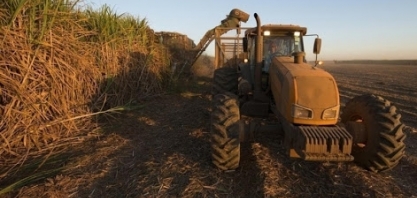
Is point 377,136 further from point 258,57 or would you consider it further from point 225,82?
point 225,82

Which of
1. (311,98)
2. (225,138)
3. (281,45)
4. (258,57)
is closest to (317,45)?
(281,45)

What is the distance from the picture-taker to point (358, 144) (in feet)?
13.5

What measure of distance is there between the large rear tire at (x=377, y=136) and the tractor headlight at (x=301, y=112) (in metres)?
0.77

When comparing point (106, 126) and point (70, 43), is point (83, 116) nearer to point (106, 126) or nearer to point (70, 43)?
point (106, 126)

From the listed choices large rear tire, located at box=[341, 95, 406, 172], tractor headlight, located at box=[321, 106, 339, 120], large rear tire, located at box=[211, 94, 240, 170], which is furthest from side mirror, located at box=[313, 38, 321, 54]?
large rear tire, located at box=[211, 94, 240, 170]

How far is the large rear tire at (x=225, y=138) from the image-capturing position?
392 centimetres

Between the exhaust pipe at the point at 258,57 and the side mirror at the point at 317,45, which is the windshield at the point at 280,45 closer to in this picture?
the side mirror at the point at 317,45

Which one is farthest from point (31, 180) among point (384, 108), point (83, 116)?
point (384, 108)

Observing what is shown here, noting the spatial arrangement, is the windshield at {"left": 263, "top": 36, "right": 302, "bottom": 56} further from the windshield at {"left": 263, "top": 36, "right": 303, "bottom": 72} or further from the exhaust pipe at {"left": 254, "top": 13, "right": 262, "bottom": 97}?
the exhaust pipe at {"left": 254, "top": 13, "right": 262, "bottom": 97}

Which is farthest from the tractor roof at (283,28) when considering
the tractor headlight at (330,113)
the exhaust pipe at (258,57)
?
the tractor headlight at (330,113)

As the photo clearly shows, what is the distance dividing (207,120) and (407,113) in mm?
6082

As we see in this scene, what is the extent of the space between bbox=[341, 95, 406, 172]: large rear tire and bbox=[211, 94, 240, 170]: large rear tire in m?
1.53

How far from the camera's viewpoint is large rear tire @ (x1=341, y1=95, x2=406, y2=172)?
371cm

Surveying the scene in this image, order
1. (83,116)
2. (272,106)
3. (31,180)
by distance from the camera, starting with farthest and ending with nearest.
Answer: (83,116), (272,106), (31,180)
